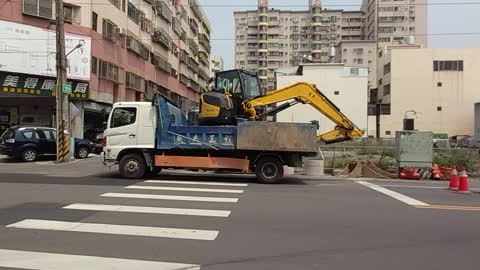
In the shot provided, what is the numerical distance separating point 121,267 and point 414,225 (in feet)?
19.0

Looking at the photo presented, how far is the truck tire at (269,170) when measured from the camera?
18453 millimetres

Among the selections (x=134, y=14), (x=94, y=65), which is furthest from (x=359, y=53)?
(x=94, y=65)

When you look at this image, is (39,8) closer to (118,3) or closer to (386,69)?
(118,3)

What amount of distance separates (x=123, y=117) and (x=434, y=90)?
239 ft

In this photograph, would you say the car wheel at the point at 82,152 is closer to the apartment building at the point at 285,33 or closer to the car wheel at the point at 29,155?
the car wheel at the point at 29,155

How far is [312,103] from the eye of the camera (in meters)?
19.8

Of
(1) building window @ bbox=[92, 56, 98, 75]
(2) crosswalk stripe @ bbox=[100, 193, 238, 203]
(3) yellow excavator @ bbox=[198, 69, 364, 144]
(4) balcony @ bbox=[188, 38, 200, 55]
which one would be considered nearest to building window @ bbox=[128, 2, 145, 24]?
(1) building window @ bbox=[92, 56, 98, 75]

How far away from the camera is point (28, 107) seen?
37.8 meters

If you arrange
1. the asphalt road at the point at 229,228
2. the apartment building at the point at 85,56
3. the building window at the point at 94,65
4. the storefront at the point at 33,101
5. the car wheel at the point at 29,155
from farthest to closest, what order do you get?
1. the building window at the point at 94,65
2. the storefront at the point at 33,101
3. the apartment building at the point at 85,56
4. the car wheel at the point at 29,155
5. the asphalt road at the point at 229,228

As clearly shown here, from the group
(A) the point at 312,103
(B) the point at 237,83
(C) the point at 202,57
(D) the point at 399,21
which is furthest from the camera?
(D) the point at 399,21

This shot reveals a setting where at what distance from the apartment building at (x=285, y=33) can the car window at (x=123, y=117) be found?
466 feet

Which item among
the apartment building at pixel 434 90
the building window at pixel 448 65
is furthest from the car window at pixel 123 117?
the building window at pixel 448 65

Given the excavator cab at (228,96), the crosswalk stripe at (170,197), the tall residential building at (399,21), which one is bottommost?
the crosswalk stripe at (170,197)

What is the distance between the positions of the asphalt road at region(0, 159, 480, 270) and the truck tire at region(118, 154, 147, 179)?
237cm
